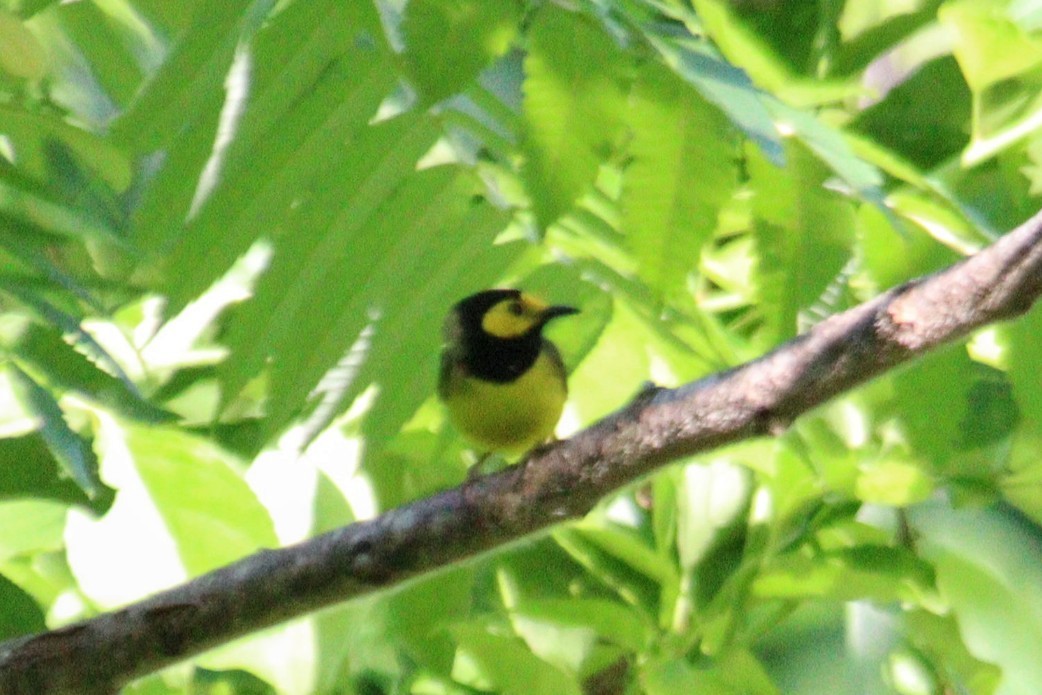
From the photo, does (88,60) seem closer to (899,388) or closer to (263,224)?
(263,224)

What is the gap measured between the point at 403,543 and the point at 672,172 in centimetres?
62

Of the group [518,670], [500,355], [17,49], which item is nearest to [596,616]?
[518,670]

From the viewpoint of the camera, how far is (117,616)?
1.61 meters

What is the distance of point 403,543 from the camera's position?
63.1 inches

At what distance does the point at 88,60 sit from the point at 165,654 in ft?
3.68

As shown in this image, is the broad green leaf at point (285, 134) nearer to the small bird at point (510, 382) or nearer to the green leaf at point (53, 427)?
the green leaf at point (53, 427)

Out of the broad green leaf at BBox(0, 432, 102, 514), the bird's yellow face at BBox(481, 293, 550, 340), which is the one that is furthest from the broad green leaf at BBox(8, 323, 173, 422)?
the bird's yellow face at BBox(481, 293, 550, 340)

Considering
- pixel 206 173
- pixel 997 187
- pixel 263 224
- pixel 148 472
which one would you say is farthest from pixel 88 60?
pixel 997 187

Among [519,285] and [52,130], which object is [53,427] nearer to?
[52,130]

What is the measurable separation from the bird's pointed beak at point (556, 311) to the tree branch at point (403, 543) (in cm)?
60

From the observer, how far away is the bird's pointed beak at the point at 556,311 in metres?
2.20

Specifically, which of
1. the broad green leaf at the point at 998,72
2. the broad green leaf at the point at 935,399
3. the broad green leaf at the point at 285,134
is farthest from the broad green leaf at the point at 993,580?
the broad green leaf at the point at 285,134

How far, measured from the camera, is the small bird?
7.93 feet

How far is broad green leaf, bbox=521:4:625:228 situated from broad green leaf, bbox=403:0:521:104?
0.04m
